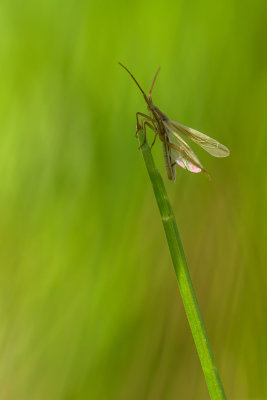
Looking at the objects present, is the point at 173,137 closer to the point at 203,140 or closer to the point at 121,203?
the point at 203,140

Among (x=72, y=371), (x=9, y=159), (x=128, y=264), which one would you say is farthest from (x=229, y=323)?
(x=9, y=159)

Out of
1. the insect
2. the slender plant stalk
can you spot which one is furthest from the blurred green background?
the slender plant stalk

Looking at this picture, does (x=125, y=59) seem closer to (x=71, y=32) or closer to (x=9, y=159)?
(x=71, y=32)

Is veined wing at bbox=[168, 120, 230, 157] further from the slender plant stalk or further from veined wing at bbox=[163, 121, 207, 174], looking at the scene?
the slender plant stalk

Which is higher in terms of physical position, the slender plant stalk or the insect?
the insect

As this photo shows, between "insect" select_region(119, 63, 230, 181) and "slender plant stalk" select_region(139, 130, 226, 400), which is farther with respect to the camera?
"insect" select_region(119, 63, 230, 181)

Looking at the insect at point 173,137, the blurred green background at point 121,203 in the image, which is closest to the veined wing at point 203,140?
the insect at point 173,137

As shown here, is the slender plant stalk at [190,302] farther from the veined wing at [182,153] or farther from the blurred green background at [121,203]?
the blurred green background at [121,203]
